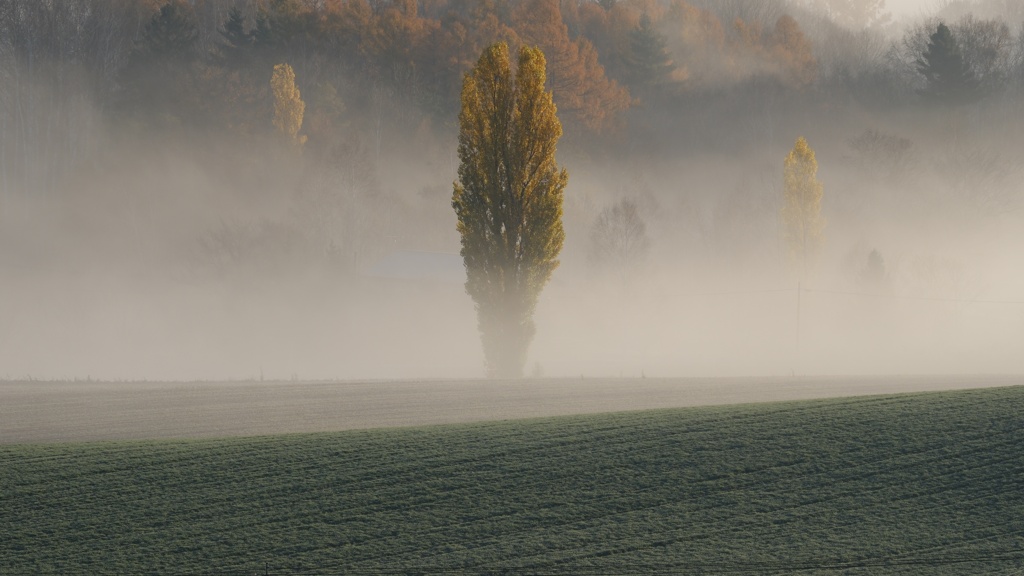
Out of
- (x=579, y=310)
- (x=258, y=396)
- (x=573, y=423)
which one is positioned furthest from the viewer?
(x=579, y=310)

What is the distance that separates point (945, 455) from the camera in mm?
14172

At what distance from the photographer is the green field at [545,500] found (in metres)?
10.7

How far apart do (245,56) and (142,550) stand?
246 feet

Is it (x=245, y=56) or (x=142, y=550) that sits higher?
(x=245, y=56)

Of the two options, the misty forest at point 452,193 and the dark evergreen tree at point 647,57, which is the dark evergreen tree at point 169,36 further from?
the dark evergreen tree at point 647,57

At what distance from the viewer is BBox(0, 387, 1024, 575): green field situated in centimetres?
Answer: 1068

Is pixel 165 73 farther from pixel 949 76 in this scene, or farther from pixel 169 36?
pixel 949 76

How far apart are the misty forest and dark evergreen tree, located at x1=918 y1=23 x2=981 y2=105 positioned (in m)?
0.27

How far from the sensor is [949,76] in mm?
85438

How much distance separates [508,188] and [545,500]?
17.3 meters

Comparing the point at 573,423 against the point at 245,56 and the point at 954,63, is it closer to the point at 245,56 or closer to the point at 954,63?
the point at 245,56

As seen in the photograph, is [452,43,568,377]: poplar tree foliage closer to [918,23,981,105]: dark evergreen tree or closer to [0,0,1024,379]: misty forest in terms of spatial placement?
[0,0,1024,379]: misty forest

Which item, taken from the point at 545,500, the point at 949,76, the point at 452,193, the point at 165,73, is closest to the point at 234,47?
the point at 165,73

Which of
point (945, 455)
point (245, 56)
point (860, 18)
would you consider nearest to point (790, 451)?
point (945, 455)
